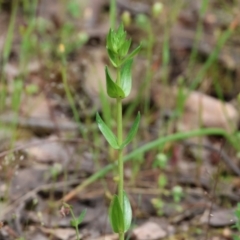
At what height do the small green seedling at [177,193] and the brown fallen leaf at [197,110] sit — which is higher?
the brown fallen leaf at [197,110]

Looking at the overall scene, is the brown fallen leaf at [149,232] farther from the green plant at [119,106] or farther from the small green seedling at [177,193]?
the green plant at [119,106]

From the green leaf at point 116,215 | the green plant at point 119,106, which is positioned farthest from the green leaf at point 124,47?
the green leaf at point 116,215

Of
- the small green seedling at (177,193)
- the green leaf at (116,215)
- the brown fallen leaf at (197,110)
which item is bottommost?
the small green seedling at (177,193)

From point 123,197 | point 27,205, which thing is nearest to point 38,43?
point 27,205

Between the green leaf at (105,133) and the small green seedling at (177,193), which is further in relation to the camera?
the small green seedling at (177,193)

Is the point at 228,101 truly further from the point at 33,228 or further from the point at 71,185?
the point at 33,228

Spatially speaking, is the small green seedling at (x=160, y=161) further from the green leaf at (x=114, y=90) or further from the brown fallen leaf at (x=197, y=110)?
the green leaf at (x=114, y=90)

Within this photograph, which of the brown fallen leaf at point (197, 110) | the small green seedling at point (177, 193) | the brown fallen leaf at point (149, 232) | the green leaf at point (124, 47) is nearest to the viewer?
the green leaf at point (124, 47)

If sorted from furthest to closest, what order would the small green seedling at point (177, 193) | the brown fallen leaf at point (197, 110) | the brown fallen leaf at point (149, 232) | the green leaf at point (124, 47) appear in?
the brown fallen leaf at point (197, 110)
the small green seedling at point (177, 193)
the brown fallen leaf at point (149, 232)
the green leaf at point (124, 47)
